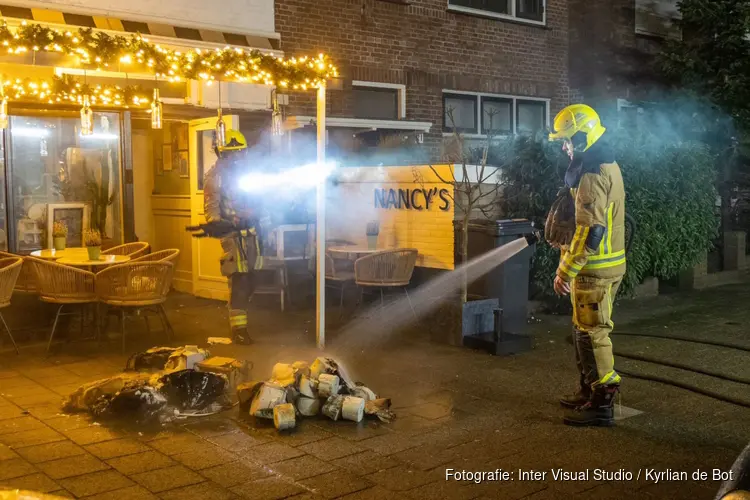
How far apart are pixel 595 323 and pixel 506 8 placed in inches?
408

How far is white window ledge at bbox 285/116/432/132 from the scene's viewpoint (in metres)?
11.5

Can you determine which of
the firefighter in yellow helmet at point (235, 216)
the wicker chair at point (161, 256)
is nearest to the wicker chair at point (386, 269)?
the firefighter in yellow helmet at point (235, 216)

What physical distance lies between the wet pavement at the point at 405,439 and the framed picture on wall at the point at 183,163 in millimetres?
3922

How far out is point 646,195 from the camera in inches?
424

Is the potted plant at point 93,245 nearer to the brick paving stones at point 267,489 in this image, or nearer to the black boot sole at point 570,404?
the brick paving stones at point 267,489

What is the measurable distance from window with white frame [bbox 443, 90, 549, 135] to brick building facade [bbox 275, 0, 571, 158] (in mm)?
19

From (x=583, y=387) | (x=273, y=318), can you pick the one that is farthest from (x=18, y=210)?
(x=583, y=387)

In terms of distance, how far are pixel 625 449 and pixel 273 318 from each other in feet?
18.2

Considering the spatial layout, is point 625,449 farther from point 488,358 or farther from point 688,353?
point 688,353

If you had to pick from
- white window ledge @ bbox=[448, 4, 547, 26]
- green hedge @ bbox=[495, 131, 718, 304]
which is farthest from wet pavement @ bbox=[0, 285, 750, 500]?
white window ledge @ bbox=[448, 4, 547, 26]

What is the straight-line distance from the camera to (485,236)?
8.56m

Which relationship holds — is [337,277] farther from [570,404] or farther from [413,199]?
[570,404]

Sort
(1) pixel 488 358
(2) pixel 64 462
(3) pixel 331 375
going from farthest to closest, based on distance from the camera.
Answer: (1) pixel 488 358, (3) pixel 331 375, (2) pixel 64 462

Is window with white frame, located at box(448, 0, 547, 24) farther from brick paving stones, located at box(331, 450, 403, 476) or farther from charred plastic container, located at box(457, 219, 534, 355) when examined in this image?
brick paving stones, located at box(331, 450, 403, 476)
